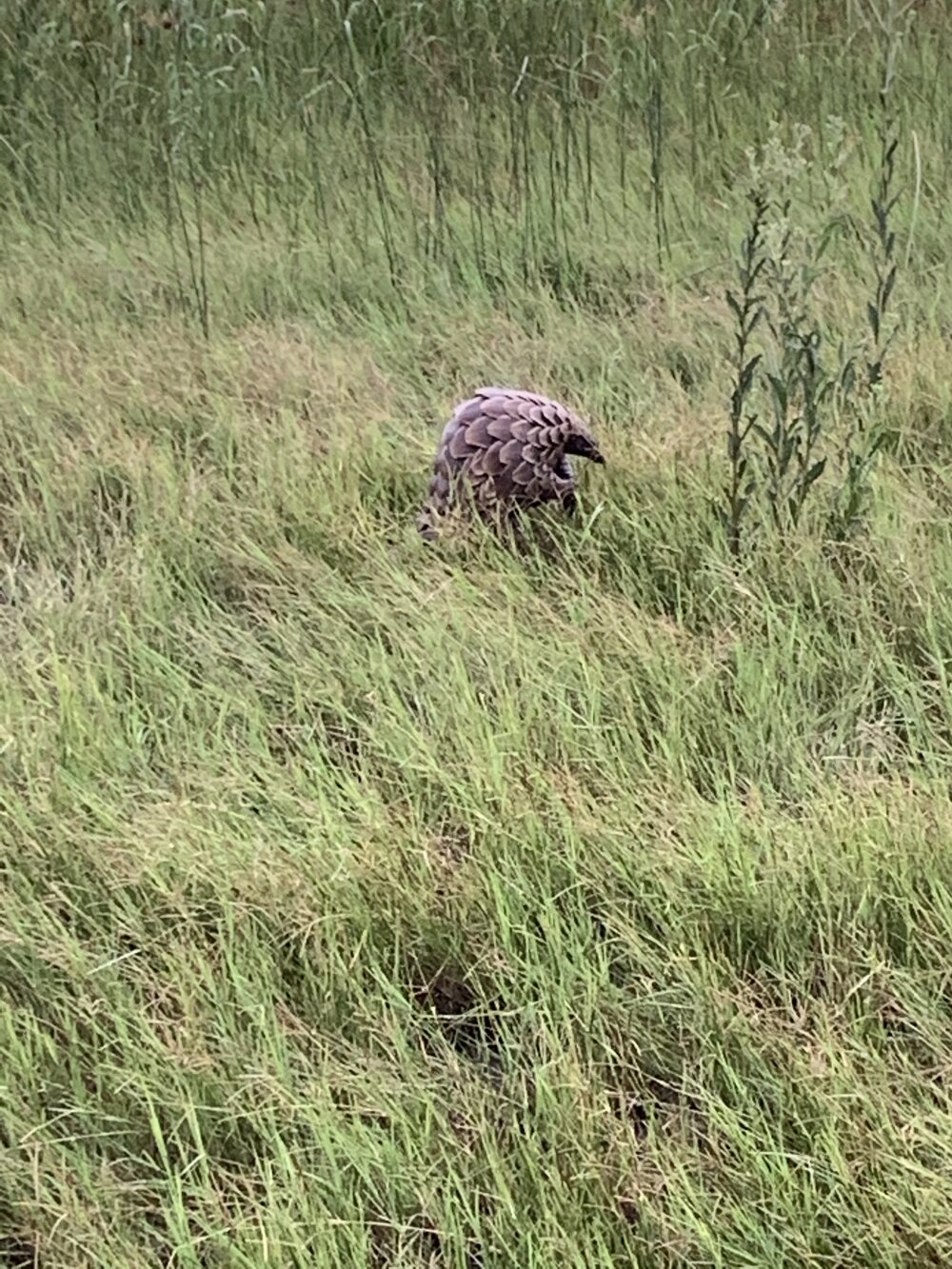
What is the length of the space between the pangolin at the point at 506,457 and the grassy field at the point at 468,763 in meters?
0.07

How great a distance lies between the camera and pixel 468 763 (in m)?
1.44

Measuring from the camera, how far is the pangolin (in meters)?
1.89

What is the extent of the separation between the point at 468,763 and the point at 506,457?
632 mm

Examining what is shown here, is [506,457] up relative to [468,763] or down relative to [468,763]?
up

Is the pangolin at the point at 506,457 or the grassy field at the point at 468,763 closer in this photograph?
the grassy field at the point at 468,763

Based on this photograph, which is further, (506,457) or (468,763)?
(506,457)

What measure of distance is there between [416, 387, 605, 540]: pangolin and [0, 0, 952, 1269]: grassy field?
0.24 ft

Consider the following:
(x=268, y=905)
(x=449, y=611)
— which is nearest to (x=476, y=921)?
(x=268, y=905)

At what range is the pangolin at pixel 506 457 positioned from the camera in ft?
6.21

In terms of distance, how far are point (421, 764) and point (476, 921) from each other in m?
0.26

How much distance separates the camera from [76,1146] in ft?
3.48

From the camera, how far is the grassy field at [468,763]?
101cm

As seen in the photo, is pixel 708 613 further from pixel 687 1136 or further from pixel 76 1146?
pixel 76 1146

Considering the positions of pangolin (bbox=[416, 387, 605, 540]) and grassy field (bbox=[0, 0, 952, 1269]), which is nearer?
grassy field (bbox=[0, 0, 952, 1269])
